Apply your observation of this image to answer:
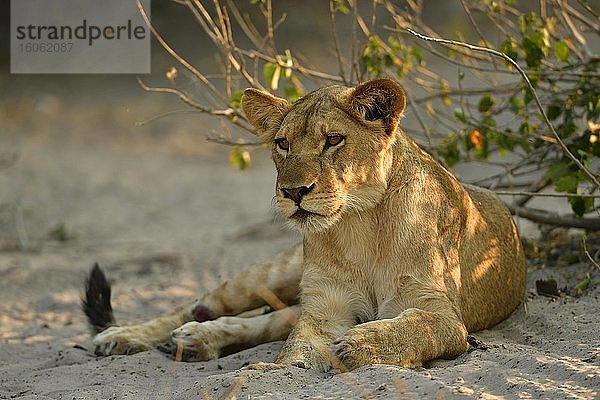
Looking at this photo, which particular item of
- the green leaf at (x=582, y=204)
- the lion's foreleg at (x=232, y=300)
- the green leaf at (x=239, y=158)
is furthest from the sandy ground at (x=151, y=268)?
the green leaf at (x=239, y=158)

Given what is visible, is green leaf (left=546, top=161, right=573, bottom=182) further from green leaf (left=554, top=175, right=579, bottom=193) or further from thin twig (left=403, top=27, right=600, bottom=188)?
thin twig (left=403, top=27, right=600, bottom=188)

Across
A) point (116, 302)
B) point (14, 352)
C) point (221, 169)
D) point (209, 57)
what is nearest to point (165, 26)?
point (209, 57)

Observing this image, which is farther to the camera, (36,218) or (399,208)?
(36,218)

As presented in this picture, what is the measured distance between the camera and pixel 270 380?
355 centimetres

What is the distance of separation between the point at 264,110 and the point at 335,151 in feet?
1.67

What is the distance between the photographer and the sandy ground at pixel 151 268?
3.51m

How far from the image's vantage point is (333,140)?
13.1 ft

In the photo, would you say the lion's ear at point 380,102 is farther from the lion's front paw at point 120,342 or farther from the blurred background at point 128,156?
the blurred background at point 128,156

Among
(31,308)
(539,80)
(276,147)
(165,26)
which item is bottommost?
(31,308)

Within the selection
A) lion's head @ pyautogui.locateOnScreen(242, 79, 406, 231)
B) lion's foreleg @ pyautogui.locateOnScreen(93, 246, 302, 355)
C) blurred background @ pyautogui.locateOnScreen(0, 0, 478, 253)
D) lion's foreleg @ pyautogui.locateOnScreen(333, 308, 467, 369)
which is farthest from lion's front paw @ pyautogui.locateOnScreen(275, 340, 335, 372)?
blurred background @ pyautogui.locateOnScreen(0, 0, 478, 253)

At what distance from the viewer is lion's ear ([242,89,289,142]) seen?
428cm

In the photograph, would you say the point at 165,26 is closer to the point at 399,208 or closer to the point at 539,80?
the point at 539,80

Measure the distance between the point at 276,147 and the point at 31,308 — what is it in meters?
2.97

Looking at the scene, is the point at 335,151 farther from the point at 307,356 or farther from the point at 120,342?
the point at 120,342
